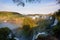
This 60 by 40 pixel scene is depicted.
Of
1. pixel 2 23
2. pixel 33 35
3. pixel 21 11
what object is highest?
pixel 21 11

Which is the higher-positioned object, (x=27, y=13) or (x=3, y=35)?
(x=27, y=13)

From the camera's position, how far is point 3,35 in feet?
4.68

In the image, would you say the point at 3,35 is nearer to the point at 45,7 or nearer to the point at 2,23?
the point at 2,23

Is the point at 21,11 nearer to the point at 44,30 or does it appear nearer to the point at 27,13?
the point at 27,13

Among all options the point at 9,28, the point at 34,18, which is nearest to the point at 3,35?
the point at 9,28

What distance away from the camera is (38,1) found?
4.88 ft

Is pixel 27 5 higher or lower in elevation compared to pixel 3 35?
higher

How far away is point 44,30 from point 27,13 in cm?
24

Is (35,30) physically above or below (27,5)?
below

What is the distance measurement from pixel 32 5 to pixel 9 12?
0.24m

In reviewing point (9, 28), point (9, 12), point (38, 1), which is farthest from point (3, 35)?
point (38, 1)

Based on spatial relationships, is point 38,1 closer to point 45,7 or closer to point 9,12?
point 45,7

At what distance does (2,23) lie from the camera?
145 centimetres

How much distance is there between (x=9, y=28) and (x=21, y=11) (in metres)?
0.20
